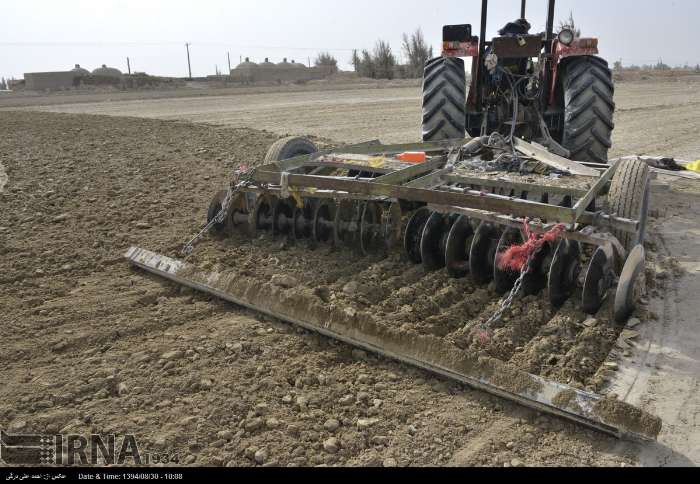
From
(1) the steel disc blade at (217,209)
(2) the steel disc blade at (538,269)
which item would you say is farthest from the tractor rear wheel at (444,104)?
(2) the steel disc blade at (538,269)

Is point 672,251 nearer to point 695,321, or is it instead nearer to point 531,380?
point 695,321

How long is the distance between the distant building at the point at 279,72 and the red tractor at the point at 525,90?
35.6 meters

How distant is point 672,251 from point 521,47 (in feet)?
8.02

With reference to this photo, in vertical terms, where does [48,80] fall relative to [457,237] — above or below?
above

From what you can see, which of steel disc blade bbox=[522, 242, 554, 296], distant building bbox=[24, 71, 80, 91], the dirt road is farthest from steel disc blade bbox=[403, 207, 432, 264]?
distant building bbox=[24, 71, 80, 91]

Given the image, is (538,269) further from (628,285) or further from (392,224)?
(392,224)

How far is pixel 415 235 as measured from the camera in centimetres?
413

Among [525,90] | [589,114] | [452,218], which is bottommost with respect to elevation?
[452,218]

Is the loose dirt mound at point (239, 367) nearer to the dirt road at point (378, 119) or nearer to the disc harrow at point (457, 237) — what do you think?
the disc harrow at point (457, 237)

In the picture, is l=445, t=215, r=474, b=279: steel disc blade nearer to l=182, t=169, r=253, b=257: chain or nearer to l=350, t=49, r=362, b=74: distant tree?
l=182, t=169, r=253, b=257: chain

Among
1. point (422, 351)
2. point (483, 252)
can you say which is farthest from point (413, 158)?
point (422, 351)

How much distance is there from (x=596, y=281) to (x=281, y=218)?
7.94 feet

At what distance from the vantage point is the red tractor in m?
5.64

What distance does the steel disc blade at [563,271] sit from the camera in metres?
3.37
